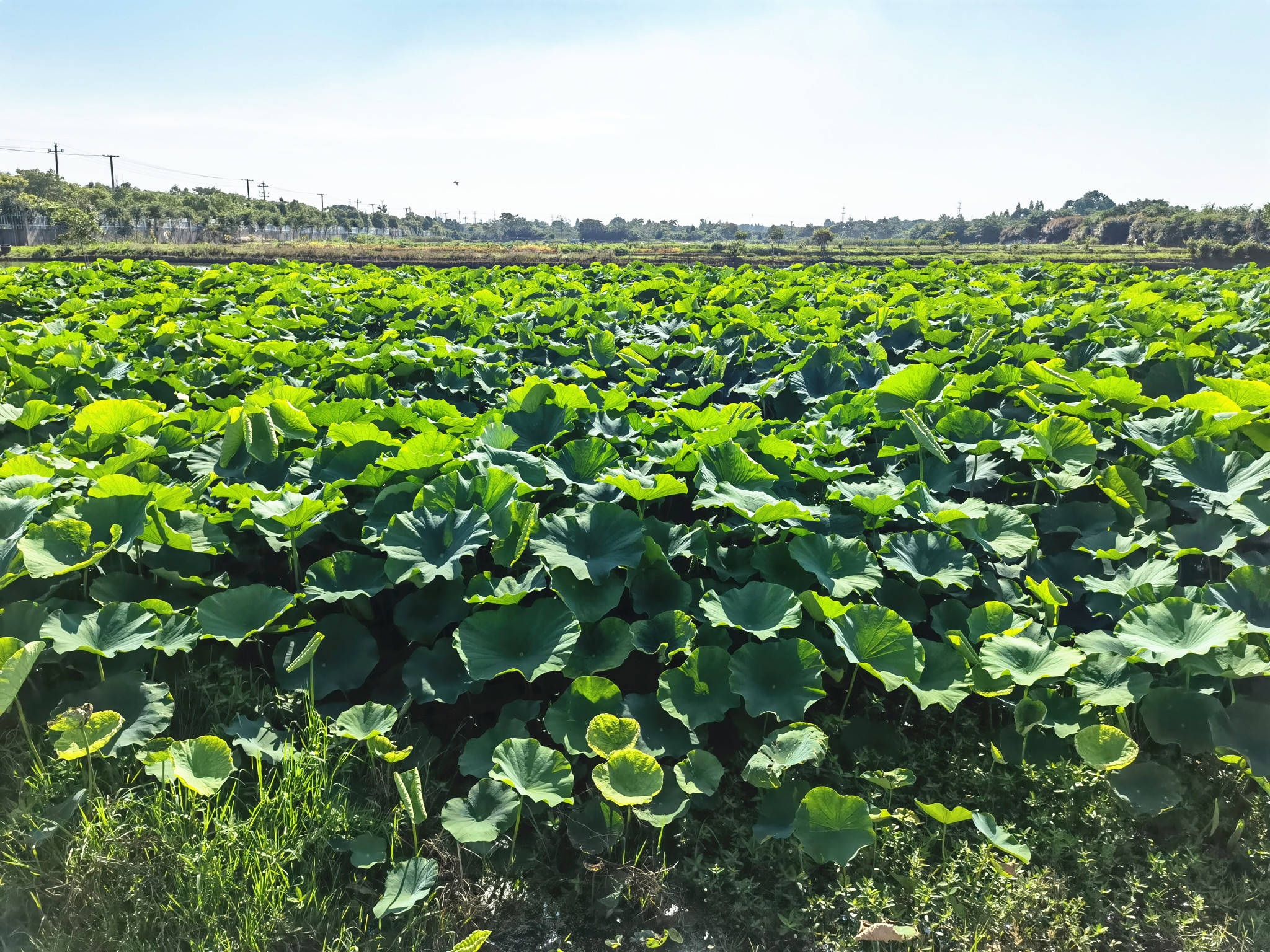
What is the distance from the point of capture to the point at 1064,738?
2492 mm

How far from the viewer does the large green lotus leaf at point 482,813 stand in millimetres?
2105

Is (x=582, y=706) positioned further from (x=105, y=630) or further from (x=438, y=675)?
(x=105, y=630)

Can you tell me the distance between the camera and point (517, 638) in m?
2.57

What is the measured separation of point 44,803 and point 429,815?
113 cm

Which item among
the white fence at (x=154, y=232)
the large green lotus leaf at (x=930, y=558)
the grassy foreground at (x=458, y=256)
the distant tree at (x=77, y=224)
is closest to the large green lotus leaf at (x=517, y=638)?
the large green lotus leaf at (x=930, y=558)

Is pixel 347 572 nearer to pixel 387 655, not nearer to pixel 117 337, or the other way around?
pixel 387 655

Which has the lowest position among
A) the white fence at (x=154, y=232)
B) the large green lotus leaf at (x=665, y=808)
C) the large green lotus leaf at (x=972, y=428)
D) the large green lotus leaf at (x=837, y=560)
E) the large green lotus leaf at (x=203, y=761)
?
the large green lotus leaf at (x=665, y=808)

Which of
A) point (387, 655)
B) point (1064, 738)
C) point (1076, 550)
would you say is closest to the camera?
point (1064, 738)

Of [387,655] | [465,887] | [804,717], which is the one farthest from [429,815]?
[804,717]

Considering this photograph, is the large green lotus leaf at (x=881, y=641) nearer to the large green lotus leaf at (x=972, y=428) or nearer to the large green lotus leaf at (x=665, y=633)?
the large green lotus leaf at (x=665, y=633)

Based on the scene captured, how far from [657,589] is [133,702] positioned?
1.80 meters

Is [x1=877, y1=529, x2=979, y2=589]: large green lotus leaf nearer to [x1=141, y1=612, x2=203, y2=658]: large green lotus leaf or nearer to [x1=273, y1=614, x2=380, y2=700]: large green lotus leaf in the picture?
[x1=273, y1=614, x2=380, y2=700]: large green lotus leaf

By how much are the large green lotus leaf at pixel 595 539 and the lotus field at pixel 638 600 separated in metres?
0.01

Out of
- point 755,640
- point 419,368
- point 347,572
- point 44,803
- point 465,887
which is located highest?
point 419,368
